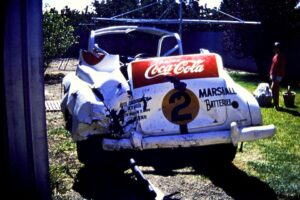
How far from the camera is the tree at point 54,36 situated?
17.8 m

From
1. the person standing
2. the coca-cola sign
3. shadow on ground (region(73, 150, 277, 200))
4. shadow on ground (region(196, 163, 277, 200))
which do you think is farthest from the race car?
the person standing

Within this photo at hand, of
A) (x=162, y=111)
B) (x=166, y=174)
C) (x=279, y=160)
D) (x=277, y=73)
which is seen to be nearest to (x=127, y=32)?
(x=162, y=111)

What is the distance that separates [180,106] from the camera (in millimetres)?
4301

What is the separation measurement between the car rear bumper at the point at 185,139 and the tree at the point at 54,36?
14268mm

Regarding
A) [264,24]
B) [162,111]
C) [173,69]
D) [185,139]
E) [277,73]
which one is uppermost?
[264,24]

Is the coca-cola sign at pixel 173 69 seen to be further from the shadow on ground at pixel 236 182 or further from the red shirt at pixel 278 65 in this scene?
the red shirt at pixel 278 65

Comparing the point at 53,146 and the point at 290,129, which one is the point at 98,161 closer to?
the point at 53,146

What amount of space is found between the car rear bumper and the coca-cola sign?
2.51 ft

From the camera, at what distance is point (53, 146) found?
600cm

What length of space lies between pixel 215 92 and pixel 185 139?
2.52 feet

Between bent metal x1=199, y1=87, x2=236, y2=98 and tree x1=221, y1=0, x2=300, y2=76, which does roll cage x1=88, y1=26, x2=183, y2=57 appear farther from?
tree x1=221, y1=0, x2=300, y2=76

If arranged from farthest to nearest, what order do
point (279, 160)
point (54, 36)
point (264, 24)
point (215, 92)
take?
1. point (54, 36)
2. point (264, 24)
3. point (279, 160)
4. point (215, 92)

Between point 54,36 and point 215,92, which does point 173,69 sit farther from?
point 54,36

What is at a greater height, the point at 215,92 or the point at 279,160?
the point at 215,92
